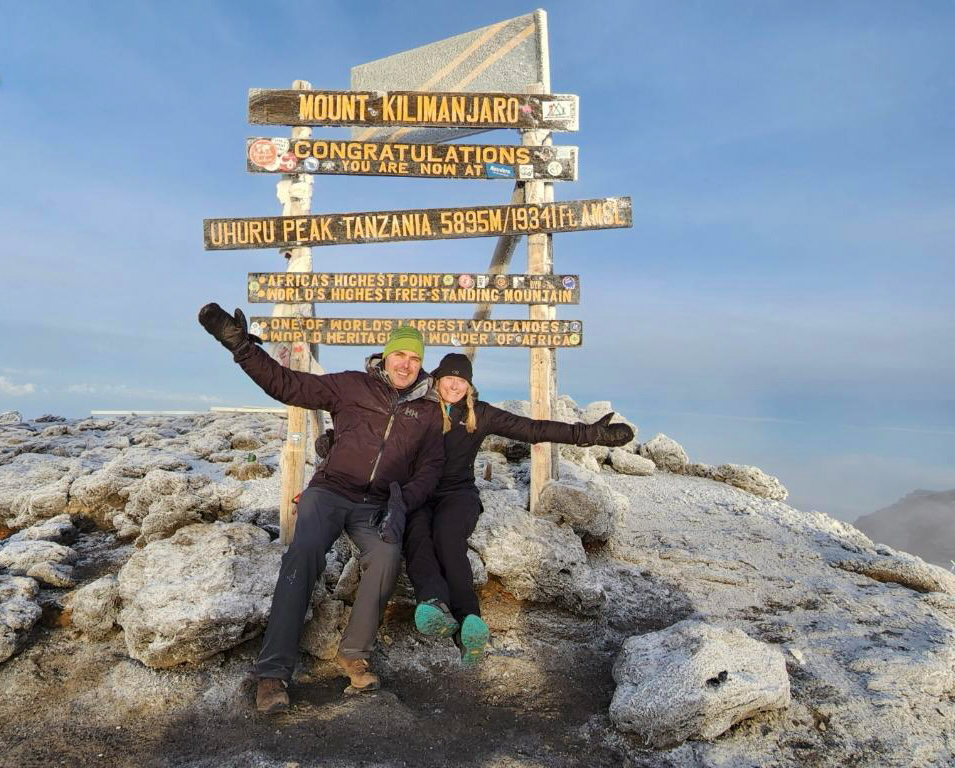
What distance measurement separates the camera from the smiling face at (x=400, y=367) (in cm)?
631

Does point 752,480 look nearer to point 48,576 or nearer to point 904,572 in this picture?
point 904,572

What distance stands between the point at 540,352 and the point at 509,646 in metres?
3.41

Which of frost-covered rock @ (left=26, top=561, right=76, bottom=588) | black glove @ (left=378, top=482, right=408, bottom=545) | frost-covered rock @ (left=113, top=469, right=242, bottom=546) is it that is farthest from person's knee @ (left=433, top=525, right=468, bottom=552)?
frost-covered rock @ (left=26, top=561, right=76, bottom=588)

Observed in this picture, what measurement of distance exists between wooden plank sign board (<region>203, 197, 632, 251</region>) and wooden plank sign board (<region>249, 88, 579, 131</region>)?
3.41ft

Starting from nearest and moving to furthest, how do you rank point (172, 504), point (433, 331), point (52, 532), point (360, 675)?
point (360, 675), point (433, 331), point (172, 504), point (52, 532)

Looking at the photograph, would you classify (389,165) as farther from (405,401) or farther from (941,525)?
(941,525)

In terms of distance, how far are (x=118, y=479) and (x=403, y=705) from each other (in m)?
6.43

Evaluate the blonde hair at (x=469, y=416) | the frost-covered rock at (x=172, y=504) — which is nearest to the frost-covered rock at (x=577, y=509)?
the blonde hair at (x=469, y=416)

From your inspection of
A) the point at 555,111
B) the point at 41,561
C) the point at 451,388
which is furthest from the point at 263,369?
the point at 555,111

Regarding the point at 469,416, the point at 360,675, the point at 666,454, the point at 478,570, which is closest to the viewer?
the point at 360,675

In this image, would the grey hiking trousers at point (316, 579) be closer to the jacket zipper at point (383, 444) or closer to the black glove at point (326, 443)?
the jacket zipper at point (383, 444)

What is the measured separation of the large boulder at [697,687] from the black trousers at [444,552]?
135cm

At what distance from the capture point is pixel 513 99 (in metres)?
8.22

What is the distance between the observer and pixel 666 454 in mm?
13117
